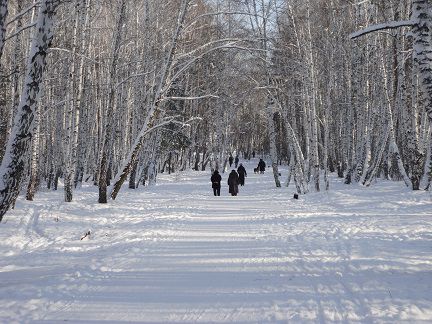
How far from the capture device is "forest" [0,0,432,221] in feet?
19.9

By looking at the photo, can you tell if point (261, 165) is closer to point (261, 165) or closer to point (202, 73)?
point (261, 165)

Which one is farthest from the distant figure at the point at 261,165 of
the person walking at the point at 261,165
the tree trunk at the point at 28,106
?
the tree trunk at the point at 28,106

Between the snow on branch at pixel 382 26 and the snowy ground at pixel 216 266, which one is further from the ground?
the snow on branch at pixel 382 26

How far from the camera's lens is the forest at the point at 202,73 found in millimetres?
6062

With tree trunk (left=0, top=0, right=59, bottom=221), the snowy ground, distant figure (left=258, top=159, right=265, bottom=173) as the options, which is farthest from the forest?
distant figure (left=258, top=159, right=265, bottom=173)

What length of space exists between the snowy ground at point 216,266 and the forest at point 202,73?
1.53 m

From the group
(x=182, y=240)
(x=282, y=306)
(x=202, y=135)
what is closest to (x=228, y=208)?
(x=182, y=240)

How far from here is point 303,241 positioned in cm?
805

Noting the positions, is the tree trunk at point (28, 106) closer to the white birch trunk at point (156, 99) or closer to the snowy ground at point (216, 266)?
the snowy ground at point (216, 266)

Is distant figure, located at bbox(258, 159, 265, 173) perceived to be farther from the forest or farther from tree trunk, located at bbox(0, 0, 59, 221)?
tree trunk, located at bbox(0, 0, 59, 221)

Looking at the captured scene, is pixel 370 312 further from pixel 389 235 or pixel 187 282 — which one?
pixel 389 235

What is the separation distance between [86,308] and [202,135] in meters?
38.6

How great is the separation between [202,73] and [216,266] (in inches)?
1120

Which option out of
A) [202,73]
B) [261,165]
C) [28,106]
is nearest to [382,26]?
[28,106]
